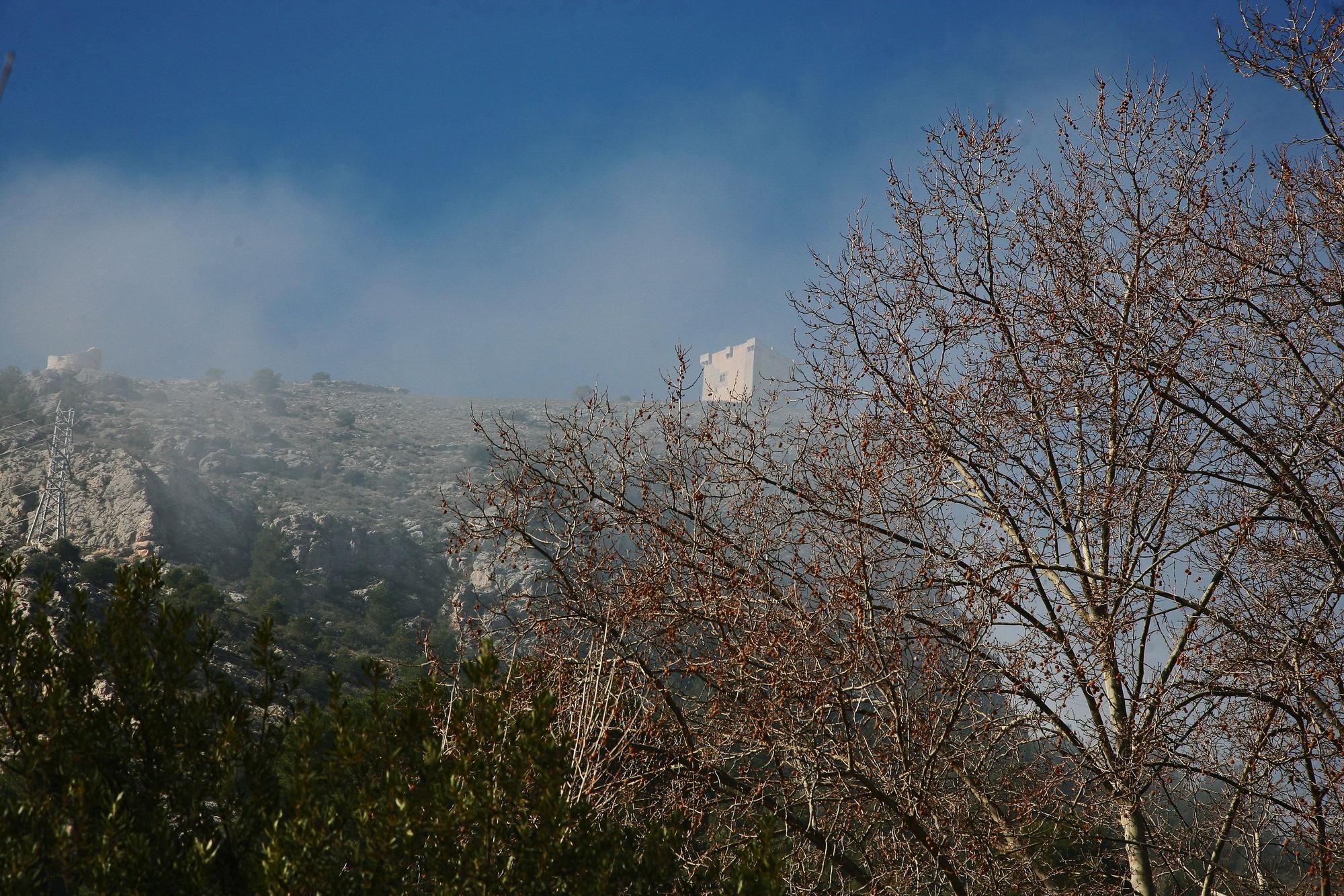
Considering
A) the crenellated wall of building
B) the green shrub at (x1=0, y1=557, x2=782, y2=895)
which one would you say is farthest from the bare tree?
the crenellated wall of building

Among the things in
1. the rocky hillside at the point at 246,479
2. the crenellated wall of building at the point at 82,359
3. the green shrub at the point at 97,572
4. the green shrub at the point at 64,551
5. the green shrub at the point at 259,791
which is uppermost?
the crenellated wall of building at the point at 82,359

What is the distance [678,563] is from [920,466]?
6.09 feet

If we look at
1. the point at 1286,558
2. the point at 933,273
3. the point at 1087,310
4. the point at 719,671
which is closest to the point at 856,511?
the point at 719,671

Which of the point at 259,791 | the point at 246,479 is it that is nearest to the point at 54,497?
the point at 246,479

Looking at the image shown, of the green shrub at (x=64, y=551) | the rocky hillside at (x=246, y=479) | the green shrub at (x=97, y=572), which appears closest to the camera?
the green shrub at (x=97, y=572)

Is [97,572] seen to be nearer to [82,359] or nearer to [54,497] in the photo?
[54,497]

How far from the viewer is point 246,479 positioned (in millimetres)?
52500

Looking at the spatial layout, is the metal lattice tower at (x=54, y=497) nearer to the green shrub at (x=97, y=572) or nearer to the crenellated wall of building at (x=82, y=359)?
the green shrub at (x=97, y=572)

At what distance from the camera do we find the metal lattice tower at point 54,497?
3769cm

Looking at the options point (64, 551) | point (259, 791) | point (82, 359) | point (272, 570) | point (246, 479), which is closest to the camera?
point (259, 791)

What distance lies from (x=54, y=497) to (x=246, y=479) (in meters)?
12.0

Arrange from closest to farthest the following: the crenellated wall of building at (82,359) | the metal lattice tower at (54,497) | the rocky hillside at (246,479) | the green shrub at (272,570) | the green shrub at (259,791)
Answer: the green shrub at (259,791) < the green shrub at (272,570) < the metal lattice tower at (54,497) < the rocky hillside at (246,479) < the crenellated wall of building at (82,359)

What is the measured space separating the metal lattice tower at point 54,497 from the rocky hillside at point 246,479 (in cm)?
77

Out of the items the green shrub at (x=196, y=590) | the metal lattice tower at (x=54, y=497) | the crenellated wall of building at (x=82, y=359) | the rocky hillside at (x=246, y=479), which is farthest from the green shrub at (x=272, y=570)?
the crenellated wall of building at (x=82, y=359)
